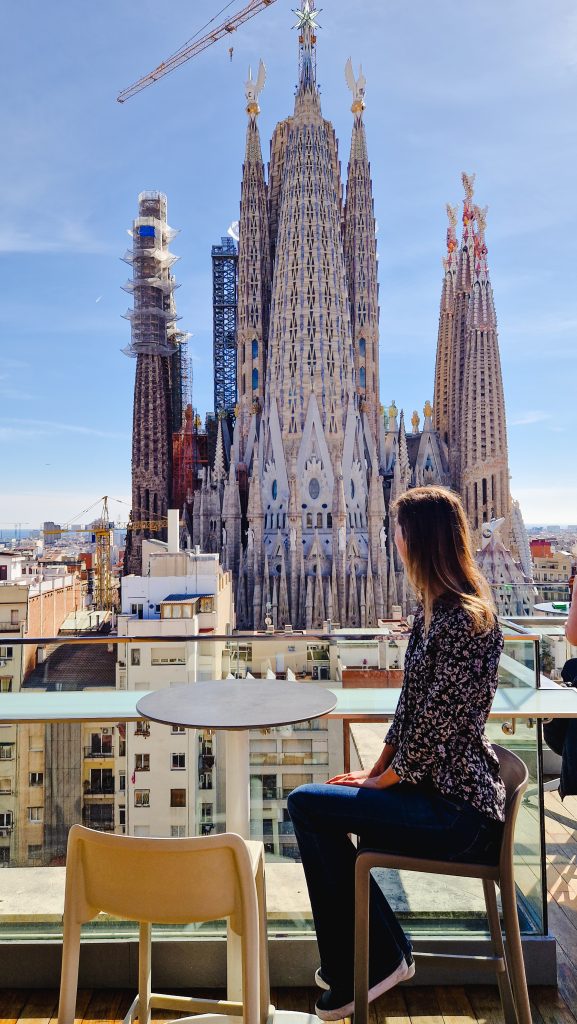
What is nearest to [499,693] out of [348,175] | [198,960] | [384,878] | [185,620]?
[384,878]

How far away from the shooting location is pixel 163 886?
1.37 m

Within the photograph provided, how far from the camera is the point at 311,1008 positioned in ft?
7.14

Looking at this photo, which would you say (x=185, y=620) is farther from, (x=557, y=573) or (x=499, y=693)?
(x=557, y=573)

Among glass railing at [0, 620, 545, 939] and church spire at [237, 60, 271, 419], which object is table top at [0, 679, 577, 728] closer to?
glass railing at [0, 620, 545, 939]

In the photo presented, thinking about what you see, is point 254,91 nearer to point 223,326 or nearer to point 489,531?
point 223,326

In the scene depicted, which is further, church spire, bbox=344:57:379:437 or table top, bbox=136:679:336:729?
church spire, bbox=344:57:379:437

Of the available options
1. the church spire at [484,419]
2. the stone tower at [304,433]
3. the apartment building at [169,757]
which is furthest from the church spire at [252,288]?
the apartment building at [169,757]

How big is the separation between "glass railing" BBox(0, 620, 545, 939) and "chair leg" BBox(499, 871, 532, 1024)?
708 mm

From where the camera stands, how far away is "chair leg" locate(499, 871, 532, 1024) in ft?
5.52

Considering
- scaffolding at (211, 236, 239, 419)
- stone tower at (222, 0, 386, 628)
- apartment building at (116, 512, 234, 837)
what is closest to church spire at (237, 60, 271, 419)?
stone tower at (222, 0, 386, 628)

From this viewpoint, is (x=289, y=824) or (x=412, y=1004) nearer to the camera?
(x=412, y=1004)

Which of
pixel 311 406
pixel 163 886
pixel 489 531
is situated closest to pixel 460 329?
pixel 311 406

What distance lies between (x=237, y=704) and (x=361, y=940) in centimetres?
61

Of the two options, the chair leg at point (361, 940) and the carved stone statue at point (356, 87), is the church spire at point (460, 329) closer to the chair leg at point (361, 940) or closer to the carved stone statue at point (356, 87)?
the carved stone statue at point (356, 87)
